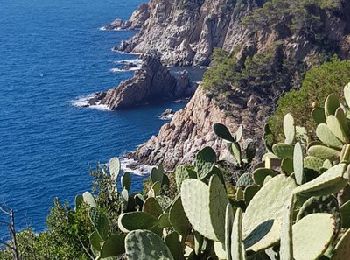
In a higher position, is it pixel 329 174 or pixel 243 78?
pixel 329 174

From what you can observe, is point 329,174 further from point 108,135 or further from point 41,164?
point 108,135

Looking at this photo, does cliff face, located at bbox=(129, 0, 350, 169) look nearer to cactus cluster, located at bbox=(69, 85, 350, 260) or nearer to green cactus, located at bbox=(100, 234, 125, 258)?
cactus cluster, located at bbox=(69, 85, 350, 260)

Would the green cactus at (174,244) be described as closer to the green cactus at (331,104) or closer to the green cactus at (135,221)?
the green cactus at (135,221)

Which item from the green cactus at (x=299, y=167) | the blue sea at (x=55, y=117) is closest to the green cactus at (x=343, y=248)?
the green cactus at (x=299, y=167)

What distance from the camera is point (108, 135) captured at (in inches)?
2392

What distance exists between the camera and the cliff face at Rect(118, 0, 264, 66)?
85.6 meters

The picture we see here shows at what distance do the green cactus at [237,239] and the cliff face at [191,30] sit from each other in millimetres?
78692

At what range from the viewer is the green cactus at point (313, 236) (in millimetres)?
2494

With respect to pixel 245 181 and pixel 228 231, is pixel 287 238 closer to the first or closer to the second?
pixel 228 231

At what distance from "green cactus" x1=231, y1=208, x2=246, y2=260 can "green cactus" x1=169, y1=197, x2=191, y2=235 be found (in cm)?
128

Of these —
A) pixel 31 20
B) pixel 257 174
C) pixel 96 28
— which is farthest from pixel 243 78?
pixel 31 20

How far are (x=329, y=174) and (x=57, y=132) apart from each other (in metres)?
61.8

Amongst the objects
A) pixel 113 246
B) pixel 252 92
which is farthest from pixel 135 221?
pixel 252 92

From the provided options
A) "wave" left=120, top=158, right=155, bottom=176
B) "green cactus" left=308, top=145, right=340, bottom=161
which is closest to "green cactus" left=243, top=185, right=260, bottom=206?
"green cactus" left=308, top=145, right=340, bottom=161
